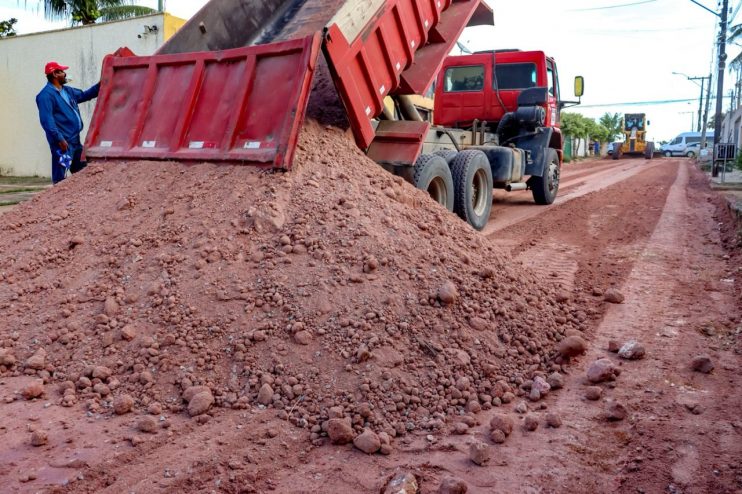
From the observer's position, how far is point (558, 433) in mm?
3277

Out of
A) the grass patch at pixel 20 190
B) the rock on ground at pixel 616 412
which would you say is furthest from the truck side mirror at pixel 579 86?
the grass patch at pixel 20 190

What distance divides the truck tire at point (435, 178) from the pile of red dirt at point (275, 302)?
1.68m

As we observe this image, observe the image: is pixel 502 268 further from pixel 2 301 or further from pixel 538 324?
pixel 2 301

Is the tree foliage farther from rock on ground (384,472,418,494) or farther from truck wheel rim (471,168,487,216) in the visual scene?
rock on ground (384,472,418,494)

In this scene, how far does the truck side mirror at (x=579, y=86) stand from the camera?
11875mm

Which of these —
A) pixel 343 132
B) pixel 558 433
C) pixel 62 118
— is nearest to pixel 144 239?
pixel 343 132

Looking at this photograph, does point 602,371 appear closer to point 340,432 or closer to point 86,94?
point 340,432

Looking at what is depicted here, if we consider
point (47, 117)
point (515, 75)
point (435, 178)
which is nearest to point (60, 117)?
point (47, 117)

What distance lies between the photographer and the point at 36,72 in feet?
56.1

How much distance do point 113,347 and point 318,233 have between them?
61.6 inches

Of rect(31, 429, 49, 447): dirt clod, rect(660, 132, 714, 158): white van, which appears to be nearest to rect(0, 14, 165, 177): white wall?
rect(31, 429, 49, 447): dirt clod

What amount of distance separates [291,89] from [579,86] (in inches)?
322

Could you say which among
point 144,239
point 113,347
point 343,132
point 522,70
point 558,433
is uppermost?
point 522,70

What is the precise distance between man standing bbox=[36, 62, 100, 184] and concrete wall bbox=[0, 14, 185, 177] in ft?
25.3
